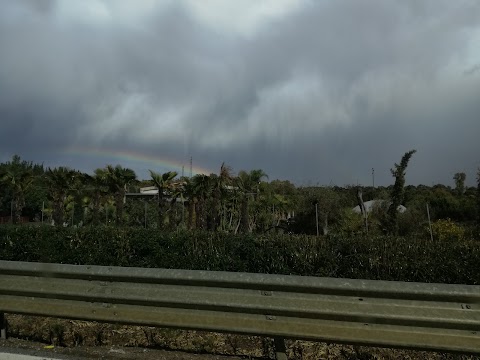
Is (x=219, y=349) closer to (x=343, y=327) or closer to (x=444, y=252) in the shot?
(x=343, y=327)

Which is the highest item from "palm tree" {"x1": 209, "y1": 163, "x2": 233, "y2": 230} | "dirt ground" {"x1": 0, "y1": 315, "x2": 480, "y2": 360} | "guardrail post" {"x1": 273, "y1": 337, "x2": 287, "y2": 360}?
"palm tree" {"x1": 209, "y1": 163, "x2": 233, "y2": 230}

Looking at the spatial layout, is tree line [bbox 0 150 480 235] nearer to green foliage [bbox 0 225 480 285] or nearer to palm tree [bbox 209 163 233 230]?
palm tree [bbox 209 163 233 230]

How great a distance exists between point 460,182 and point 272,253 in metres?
50.4

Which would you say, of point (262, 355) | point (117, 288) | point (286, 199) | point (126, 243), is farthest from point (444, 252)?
point (286, 199)

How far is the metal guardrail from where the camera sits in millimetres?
3328

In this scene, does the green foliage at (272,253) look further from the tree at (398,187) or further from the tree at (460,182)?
the tree at (460,182)

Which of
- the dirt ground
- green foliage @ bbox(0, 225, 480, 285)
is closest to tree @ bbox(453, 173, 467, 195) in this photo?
green foliage @ bbox(0, 225, 480, 285)

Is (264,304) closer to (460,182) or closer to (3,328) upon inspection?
(3,328)

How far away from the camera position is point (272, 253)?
8.00 m

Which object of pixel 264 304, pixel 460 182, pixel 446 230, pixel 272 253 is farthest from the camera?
pixel 460 182

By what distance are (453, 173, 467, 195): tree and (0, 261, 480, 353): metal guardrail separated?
5124cm

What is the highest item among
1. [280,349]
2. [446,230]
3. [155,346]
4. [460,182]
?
[460,182]

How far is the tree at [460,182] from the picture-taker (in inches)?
1998

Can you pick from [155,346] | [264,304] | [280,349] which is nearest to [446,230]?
[155,346]
